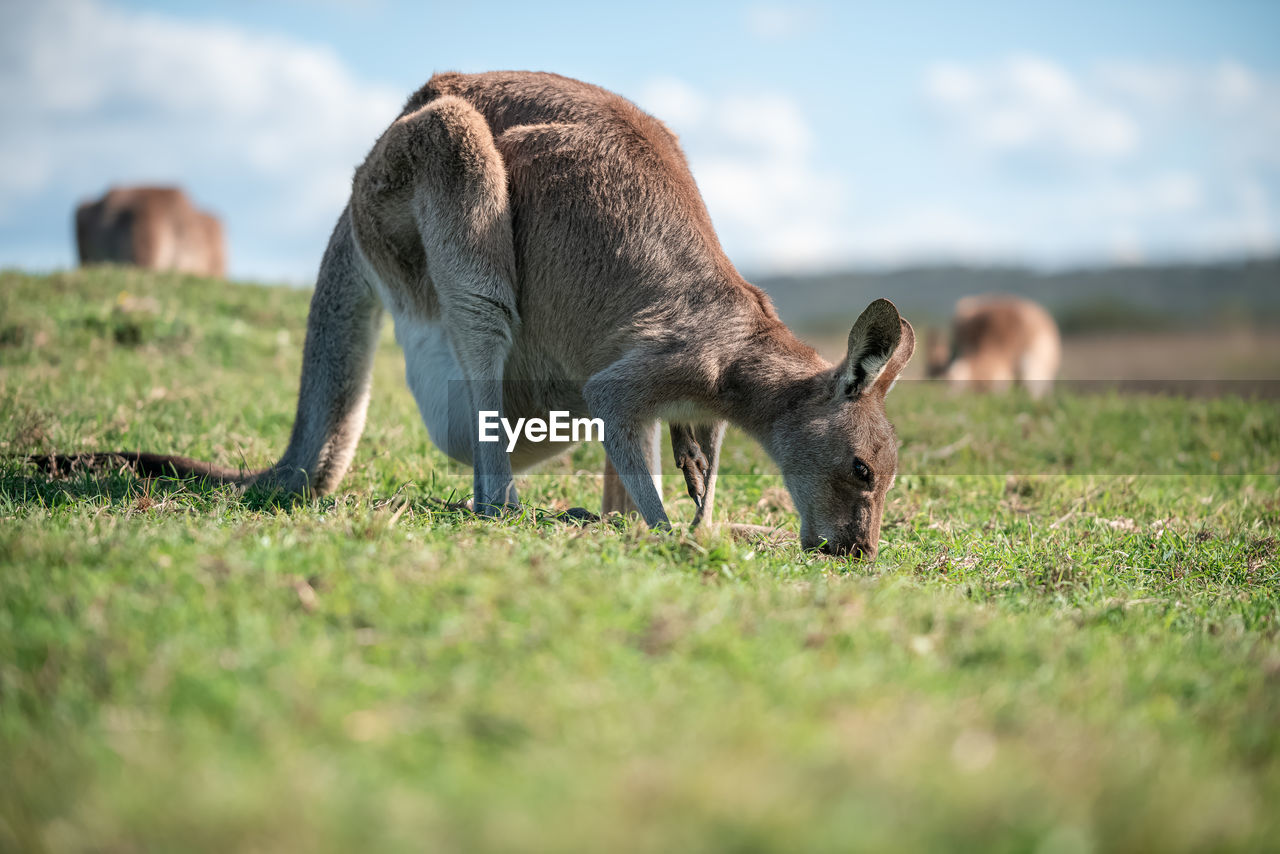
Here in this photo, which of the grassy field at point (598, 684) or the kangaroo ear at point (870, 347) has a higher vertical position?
the kangaroo ear at point (870, 347)

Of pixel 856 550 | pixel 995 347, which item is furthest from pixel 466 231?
pixel 995 347

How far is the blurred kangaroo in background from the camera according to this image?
17.1 m

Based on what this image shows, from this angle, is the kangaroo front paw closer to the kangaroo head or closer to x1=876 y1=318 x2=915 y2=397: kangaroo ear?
the kangaroo head

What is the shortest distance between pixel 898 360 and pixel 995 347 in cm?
1115

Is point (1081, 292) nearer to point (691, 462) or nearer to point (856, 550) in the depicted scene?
point (691, 462)

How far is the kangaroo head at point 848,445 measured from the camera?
425cm

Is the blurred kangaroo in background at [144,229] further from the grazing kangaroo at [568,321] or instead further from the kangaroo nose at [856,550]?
the kangaroo nose at [856,550]

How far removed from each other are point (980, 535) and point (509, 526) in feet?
7.71

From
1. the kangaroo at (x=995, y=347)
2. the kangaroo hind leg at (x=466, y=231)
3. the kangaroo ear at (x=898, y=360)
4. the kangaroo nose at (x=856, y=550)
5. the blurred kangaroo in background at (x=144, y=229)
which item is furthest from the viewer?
the blurred kangaroo in background at (x=144, y=229)

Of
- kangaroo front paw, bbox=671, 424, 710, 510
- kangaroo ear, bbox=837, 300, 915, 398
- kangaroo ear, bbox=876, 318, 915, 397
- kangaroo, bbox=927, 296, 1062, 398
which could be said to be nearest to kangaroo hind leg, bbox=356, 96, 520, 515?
kangaroo front paw, bbox=671, 424, 710, 510

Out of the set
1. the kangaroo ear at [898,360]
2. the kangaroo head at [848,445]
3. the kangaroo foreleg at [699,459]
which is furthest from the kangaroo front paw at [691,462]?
the kangaroo ear at [898,360]

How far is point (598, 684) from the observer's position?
240 centimetres

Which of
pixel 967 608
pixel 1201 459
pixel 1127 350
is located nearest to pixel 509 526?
pixel 967 608

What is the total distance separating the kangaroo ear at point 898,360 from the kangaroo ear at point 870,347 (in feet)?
0.25
